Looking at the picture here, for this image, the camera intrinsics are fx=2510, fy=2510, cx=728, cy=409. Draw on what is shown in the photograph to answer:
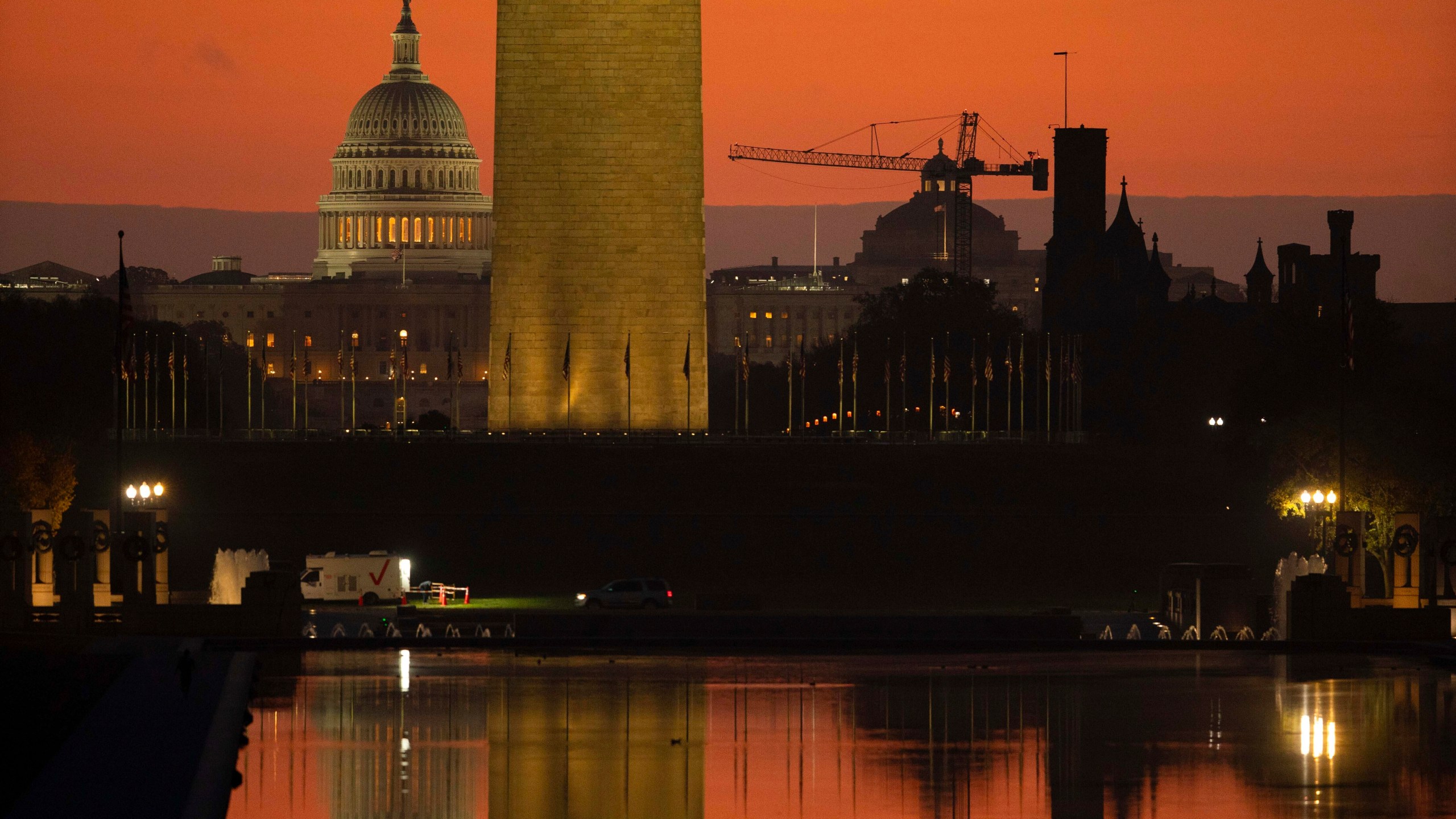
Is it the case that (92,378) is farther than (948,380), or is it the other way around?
(948,380)

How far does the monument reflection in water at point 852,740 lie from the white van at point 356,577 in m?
21.2

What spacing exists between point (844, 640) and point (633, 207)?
3506cm

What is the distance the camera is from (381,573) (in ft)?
179

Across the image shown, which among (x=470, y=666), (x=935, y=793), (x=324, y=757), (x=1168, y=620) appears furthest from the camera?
(x=1168, y=620)

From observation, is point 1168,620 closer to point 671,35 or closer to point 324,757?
point 324,757

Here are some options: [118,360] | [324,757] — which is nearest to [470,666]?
[324,757]

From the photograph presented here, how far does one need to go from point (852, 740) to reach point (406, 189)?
473ft

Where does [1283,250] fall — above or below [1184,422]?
above

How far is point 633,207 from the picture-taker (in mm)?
69812

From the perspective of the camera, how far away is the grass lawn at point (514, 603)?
51.0 meters

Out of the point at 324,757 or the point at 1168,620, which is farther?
the point at 1168,620

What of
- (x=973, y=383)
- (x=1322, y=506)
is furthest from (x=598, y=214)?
(x=1322, y=506)

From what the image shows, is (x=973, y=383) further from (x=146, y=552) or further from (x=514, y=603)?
(x=146, y=552)

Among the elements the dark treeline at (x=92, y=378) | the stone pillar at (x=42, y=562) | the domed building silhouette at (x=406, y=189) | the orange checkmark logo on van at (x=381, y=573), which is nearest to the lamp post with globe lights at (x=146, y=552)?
the stone pillar at (x=42, y=562)
